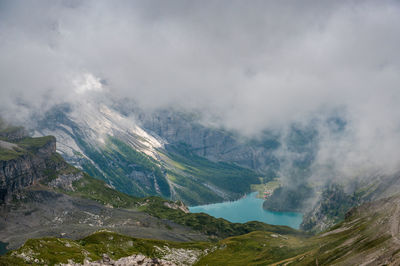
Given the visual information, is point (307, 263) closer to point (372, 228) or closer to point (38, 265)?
point (372, 228)

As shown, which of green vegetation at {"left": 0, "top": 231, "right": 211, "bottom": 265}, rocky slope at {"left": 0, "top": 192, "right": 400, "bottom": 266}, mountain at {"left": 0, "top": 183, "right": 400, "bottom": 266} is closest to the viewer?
rocky slope at {"left": 0, "top": 192, "right": 400, "bottom": 266}

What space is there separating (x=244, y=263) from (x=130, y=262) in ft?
211

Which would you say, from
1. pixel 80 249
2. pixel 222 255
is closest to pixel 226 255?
pixel 222 255

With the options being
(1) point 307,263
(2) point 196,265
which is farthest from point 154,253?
(1) point 307,263

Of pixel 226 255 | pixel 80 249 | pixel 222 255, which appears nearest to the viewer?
pixel 80 249

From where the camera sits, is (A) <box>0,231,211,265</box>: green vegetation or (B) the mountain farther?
(A) <box>0,231,211,265</box>: green vegetation

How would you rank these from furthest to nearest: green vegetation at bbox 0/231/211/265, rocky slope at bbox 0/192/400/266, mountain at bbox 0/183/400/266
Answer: green vegetation at bbox 0/231/211/265 < mountain at bbox 0/183/400/266 < rocky slope at bbox 0/192/400/266

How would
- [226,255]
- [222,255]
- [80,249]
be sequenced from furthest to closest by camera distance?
[226,255] → [222,255] → [80,249]

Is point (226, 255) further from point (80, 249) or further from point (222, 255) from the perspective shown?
point (80, 249)

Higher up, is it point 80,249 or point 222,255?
point 222,255

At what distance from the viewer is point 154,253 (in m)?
176

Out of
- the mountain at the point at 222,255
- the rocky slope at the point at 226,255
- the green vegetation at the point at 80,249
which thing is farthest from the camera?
the green vegetation at the point at 80,249

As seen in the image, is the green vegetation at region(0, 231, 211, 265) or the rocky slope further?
the green vegetation at region(0, 231, 211, 265)

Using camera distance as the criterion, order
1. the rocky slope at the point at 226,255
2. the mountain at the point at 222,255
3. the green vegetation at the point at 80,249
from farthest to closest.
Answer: the green vegetation at the point at 80,249 < the mountain at the point at 222,255 < the rocky slope at the point at 226,255
